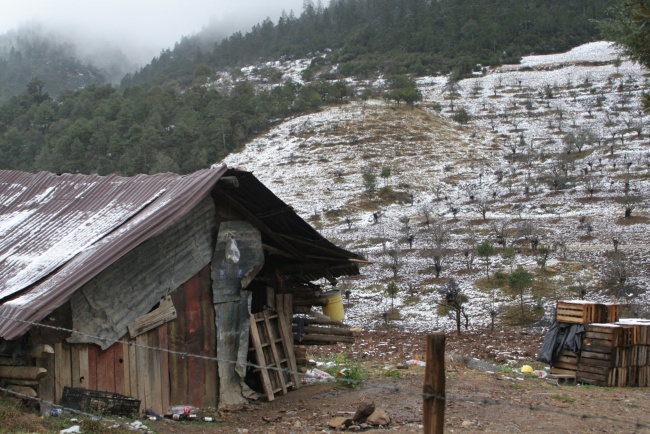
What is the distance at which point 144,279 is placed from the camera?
8656mm

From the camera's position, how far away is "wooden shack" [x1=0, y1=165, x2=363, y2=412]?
7609mm

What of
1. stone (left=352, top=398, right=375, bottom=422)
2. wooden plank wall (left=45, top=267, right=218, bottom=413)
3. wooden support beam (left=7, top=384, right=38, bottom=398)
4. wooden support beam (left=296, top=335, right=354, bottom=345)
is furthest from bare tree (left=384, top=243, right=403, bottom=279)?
wooden support beam (left=7, top=384, right=38, bottom=398)

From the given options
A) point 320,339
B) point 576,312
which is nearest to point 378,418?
point 320,339

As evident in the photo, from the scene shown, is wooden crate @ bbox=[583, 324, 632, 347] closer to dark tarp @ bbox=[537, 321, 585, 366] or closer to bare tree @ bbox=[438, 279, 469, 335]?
dark tarp @ bbox=[537, 321, 585, 366]

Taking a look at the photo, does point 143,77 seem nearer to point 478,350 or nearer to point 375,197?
point 375,197

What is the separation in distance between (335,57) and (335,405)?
3755 inches

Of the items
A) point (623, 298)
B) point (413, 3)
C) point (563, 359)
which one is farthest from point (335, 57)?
point (563, 359)

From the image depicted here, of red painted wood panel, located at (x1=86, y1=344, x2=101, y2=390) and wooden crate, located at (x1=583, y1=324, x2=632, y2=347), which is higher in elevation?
red painted wood panel, located at (x1=86, y1=344, x2=101, y2=390)

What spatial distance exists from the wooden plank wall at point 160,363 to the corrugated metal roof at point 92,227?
0.88 m

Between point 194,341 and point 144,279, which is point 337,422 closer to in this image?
point 194,341

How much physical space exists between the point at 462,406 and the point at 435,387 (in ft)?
18.1

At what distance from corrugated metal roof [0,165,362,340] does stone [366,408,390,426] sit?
321cm

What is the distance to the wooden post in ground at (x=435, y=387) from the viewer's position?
483 centimetres

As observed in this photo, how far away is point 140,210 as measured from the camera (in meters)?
9.13
